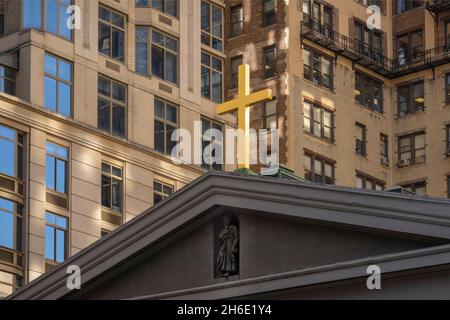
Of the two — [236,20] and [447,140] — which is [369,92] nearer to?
[447,140]

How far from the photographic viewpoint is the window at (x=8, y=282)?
228 ft

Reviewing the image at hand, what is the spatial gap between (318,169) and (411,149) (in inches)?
322

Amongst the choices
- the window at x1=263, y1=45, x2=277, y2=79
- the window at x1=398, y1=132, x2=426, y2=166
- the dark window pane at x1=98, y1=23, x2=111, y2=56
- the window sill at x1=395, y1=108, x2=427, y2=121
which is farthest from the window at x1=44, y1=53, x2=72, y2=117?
the window sill at x1=395, y1=108, x2=427, y2=121

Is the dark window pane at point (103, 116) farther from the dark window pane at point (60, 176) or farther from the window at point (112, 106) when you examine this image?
the dark window pane at point (60, 176)

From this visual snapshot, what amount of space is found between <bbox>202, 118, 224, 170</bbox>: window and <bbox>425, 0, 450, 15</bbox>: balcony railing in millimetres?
16274

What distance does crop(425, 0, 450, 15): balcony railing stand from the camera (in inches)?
3654

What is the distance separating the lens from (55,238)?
7206 centimetres

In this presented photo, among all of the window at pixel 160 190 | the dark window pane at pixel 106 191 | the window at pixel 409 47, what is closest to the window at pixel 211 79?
the window at pixel 160 190

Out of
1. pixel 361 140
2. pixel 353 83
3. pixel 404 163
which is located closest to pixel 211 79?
pixel 353 83

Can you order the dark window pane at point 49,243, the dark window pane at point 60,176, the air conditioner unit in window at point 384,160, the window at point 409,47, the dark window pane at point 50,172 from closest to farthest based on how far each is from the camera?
the dark window pane at point 49,243
the dark window pane at point 50,172
the dark window pane at point 60,176
the air conditioner unit in window at point 384,160
the window at point 409,47

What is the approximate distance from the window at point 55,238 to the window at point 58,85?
15.7 ft

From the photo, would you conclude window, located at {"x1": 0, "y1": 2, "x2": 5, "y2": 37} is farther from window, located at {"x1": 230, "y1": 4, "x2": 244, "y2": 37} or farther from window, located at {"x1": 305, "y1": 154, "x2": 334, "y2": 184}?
window, located at {"x1": 305, "y1": 154, "x2": 334, "y2": 184}

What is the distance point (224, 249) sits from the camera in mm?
40875

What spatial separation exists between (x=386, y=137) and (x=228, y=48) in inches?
433
